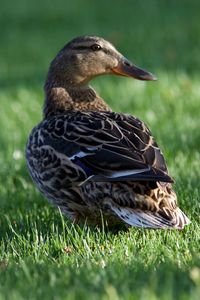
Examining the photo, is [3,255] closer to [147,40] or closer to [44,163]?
[44,163]

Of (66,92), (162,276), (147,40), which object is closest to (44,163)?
(66,92)

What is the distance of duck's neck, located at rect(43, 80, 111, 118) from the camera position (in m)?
6.07

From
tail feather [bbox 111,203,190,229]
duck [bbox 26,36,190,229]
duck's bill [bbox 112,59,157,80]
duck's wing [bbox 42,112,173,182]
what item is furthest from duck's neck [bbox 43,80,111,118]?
tail feather [bbox 111,203,190,229]

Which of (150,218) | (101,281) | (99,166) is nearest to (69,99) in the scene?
(99,166)

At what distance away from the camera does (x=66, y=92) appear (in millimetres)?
6168

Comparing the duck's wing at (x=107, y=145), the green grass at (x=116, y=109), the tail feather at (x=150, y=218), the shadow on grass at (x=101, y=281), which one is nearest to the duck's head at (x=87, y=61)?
the duck's wing at (x=107, y=145)

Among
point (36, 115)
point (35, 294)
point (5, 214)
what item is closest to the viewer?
point (35, 294)

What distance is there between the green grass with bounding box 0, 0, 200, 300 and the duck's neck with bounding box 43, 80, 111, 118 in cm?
71

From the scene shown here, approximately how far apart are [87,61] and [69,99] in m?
0.35

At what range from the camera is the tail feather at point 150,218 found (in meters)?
4.76

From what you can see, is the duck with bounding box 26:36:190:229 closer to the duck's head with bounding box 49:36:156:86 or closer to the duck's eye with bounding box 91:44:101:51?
the duck's head with bounding box 49:36:156:86

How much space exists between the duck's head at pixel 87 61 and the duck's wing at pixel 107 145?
26.1 inches

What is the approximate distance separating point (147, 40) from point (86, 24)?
2.18 meters

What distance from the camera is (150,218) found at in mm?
4824
